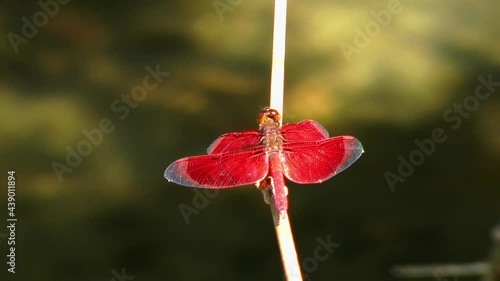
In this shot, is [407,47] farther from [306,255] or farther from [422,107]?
[306,255]

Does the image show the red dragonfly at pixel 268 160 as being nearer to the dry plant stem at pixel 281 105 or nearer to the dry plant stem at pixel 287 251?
the dry plant stem at pixel 281 105

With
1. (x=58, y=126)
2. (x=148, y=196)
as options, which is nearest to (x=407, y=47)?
(x=148, y=196)

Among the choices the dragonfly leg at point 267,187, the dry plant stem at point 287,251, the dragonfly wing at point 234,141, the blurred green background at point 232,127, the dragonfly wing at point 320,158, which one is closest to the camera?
the dry plant stem at point 287,251

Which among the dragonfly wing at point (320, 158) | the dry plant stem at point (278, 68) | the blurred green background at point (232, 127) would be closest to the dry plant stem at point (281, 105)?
the dry plant stem at point (278, 68)

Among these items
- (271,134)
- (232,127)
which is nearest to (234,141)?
(271,134)

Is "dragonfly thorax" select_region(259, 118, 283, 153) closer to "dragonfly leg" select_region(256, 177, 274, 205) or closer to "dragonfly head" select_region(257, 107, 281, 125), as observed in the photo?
"dragonfly head" select_region(257, 107, 281, 125)

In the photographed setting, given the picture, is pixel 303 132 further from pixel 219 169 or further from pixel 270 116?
pixel 219 169

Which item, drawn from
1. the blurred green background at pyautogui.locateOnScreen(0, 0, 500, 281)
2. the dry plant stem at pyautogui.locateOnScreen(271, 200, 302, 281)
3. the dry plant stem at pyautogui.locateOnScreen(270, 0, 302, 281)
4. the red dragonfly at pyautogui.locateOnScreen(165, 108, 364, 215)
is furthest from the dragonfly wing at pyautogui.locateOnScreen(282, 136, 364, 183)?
the blurred green background at pyautogui.locateOnScreen(0, 0, 500, 281)
